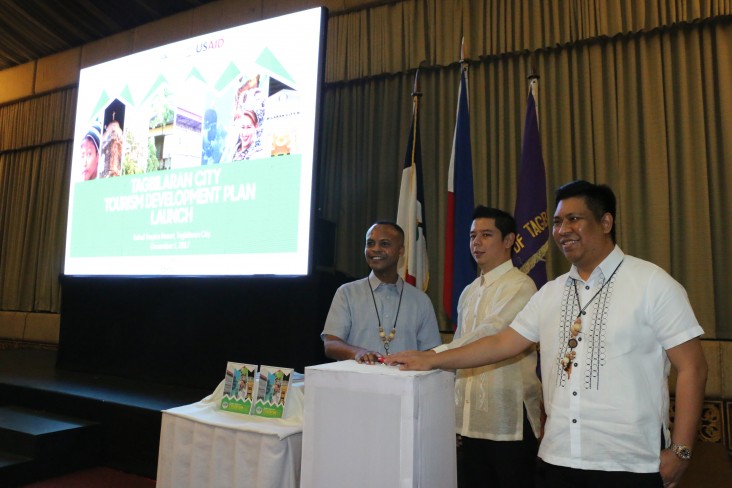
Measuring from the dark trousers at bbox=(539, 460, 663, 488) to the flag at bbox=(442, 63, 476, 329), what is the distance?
1.86 meters

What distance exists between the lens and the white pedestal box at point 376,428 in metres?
1.30

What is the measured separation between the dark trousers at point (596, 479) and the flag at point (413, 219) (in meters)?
1.98

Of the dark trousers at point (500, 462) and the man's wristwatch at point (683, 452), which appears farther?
the dark trousers at point (500, 462)

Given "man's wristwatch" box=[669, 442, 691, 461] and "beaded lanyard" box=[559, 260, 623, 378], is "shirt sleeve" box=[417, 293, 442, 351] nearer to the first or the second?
"beaded lanyard" box=[559, 260, 623, 378]

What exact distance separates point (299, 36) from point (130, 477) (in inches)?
114

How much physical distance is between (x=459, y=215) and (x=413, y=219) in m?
0.30

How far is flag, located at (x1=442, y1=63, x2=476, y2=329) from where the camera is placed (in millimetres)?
3266

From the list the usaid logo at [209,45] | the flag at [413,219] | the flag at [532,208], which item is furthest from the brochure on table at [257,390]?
the usaid logo at [209,45]

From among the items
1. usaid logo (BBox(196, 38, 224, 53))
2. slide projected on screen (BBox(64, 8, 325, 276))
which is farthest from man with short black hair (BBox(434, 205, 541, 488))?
usaid logo (BBox(196, 38, 224, 53))

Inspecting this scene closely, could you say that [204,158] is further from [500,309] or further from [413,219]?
[500,309]

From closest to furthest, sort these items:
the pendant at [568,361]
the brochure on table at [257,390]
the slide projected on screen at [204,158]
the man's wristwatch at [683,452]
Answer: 1. the man's wristwatch at [683,452]
2. the pendant at [568,361]
3. the brochure on table at [257,390]
4. the slide projected on screen at [204,158]

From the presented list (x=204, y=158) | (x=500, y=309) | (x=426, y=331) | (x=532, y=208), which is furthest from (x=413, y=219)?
(x=500, y=309)

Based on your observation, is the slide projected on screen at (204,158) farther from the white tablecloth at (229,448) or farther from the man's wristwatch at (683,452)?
the man's wristwatch at (683,452)

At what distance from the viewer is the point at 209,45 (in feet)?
12.8
